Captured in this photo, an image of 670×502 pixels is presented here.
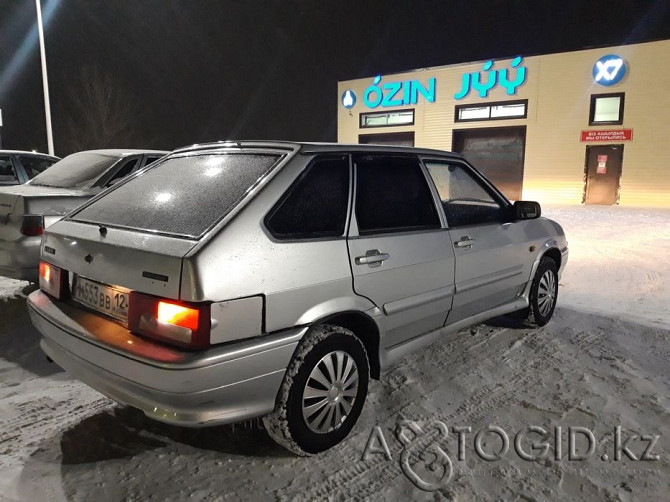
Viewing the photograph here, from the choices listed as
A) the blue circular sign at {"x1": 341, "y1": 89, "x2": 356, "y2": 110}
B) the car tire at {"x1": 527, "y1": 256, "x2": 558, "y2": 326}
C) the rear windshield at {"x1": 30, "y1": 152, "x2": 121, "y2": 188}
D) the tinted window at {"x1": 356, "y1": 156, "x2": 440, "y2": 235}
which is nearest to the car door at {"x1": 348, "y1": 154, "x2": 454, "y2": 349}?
the tinted window at {"x1": 356, "y1": 156, "x2": 440, "y2": 235}

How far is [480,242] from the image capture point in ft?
12.5

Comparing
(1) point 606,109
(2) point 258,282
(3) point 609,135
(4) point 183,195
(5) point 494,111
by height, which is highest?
(5) point 494,111

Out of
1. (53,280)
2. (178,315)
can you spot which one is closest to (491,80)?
(53,280)

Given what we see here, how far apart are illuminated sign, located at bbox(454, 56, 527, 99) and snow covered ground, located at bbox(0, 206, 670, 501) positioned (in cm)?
1704

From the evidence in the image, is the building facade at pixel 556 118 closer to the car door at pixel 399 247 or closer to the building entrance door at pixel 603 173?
the building entrance door at pixel 603 173

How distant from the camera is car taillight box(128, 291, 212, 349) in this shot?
87.7 inches

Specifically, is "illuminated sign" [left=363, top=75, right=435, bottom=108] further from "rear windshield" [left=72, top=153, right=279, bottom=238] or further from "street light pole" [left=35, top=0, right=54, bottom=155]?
"rear windshield" [left=72, top=153, right=279, bottom=238]

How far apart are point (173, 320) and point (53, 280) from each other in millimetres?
1152

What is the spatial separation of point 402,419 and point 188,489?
1302 mm

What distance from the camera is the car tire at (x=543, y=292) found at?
15.1ft

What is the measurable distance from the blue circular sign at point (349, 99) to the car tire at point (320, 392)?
2287 cm

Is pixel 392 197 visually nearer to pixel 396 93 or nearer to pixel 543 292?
pixel 543 292

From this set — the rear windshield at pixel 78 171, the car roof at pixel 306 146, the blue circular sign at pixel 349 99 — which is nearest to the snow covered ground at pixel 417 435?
the car roof at pixel 306 146

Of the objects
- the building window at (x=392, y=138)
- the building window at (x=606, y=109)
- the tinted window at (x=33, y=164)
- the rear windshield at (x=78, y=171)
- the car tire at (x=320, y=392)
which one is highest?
the building window at (x=606, y=109)
